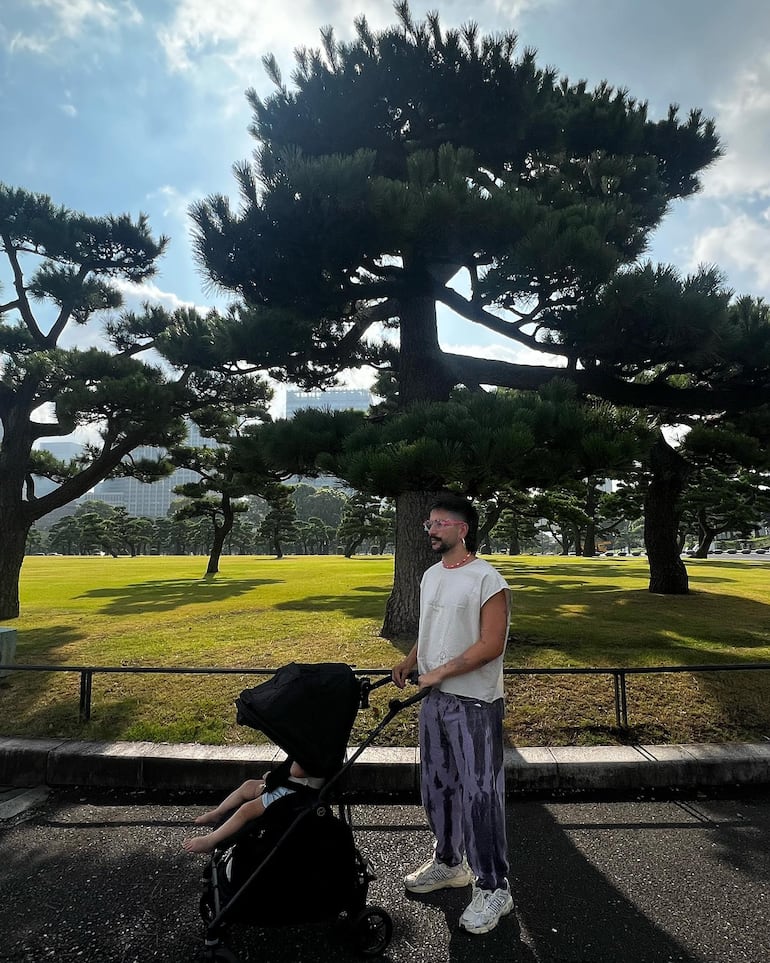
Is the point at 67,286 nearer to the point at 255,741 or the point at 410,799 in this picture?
the point at 255,741

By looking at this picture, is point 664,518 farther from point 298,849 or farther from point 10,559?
point 10,559

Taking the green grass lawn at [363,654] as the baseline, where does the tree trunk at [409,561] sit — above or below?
above

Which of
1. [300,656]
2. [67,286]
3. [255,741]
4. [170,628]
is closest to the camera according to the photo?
[255,741]

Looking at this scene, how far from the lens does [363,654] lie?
623cm

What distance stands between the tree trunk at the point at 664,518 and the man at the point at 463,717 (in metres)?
10.2

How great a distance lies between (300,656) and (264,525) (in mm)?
34642

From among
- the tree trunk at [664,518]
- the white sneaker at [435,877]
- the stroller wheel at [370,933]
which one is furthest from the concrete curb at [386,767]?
the tree trunk at [664,518]

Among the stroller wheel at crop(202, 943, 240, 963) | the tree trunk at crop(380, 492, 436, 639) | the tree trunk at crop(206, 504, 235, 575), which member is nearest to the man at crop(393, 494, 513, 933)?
the stroller wheel at crop(202, 943, 240, 963)

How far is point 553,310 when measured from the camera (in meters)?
5.86

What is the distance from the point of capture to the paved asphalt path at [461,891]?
2107 mm

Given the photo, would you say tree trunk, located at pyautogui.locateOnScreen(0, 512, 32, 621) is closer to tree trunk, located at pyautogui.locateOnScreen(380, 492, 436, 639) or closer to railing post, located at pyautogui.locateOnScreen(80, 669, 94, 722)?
railing post, located at pyautogui.locateOnScreen(80, 669, 94, 722)

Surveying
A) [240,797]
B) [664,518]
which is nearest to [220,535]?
[664,518]

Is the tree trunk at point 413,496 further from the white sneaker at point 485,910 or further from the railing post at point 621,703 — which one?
the white sneaker at point 485,910

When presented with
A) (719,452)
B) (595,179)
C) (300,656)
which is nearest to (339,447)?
(300,656)
